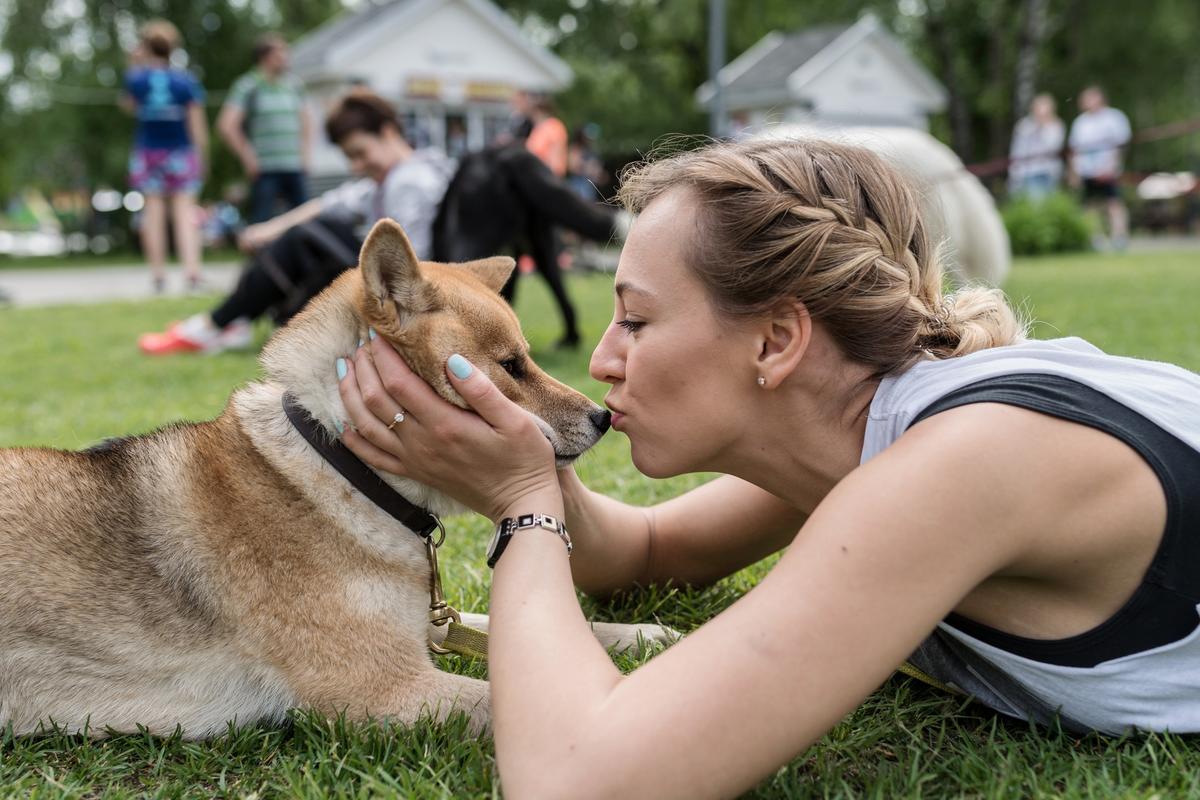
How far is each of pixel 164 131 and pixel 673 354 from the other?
441 inches

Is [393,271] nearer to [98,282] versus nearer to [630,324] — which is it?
[630,324]

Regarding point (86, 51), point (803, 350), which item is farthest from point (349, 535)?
point (86, 51)

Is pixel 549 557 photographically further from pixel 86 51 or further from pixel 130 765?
pixel 86 51

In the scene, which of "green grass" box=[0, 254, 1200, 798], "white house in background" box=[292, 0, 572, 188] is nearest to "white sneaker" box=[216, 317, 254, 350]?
"green grass" box=[0, 254, 1200, 798]

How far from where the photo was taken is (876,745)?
7.34 feet

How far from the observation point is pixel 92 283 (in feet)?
55.6

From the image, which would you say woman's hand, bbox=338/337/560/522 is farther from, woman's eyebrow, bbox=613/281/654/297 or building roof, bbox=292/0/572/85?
building roof, bbox=292/0/572/85

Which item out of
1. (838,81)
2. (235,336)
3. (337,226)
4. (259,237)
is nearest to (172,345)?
(235,336)

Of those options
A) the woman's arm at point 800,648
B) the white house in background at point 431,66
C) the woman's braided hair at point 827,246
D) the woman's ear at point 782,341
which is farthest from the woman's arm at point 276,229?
the white house in background at point 431,66

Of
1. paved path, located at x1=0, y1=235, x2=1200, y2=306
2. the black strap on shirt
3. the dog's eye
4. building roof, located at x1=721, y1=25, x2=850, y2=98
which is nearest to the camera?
the black strap on shirt

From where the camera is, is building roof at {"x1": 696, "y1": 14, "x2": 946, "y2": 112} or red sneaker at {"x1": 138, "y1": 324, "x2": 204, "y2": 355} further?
building roof at {"x1": 696, "y1": 14, "x2": 946, "y2": 112}

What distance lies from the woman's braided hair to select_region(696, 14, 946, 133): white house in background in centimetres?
2978

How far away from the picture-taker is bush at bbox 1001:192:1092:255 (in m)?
19.2

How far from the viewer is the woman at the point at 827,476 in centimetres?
165
